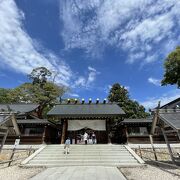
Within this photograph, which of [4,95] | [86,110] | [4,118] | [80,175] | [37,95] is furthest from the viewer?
[4,95]

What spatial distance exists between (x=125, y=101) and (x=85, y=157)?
23.8m

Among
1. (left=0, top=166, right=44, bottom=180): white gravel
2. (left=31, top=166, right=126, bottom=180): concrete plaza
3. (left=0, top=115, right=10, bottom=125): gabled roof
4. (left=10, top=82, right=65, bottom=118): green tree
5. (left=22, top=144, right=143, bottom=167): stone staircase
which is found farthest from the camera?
(left=10, top=82, right=65, bottom=118): green tree

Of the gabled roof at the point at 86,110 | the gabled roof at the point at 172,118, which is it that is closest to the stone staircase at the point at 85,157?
the gabled roof at the point at 172,118

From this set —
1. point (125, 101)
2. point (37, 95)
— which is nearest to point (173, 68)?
point (125, 101)

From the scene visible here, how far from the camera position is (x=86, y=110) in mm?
21422

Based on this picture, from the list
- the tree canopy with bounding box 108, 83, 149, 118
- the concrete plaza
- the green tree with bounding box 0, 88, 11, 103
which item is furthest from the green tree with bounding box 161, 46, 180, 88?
the green tree with bounding box 0, 88, 11, 103

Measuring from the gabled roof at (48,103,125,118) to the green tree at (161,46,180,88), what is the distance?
890 centimetres

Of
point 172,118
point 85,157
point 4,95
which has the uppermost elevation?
point 4,95

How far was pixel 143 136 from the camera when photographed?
19.4 m

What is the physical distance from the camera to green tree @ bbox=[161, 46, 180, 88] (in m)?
24.4

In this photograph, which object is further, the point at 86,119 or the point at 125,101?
the point at 125,101

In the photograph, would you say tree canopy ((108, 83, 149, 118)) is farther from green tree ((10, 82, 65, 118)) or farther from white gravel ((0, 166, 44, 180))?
white gravel ((0, 166, 44, 180))

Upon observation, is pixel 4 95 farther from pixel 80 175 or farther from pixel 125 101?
pixel 80 175

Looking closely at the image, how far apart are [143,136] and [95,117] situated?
545 centimetres
